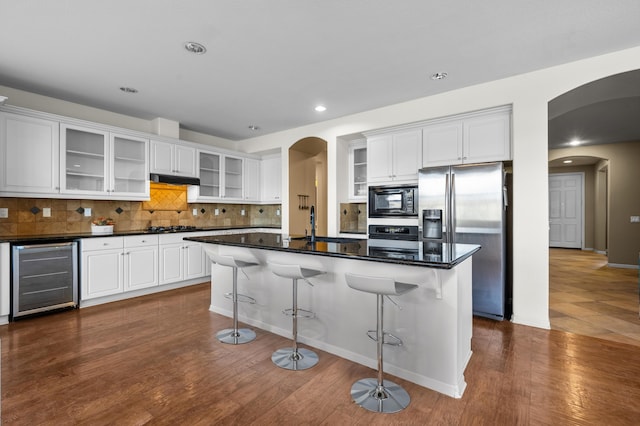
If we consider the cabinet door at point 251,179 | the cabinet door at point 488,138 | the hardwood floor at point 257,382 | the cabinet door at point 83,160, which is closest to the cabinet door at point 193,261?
the cabinet door at point 83,160

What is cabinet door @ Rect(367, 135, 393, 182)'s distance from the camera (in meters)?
4.41

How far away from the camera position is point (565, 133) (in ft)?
20.0

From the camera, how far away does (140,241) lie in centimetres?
435

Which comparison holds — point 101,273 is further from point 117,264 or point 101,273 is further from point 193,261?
point 193,261

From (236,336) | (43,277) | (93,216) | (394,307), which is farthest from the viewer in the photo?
(93,216)

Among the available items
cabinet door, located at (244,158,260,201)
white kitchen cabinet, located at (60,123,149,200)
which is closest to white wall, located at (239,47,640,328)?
cabinet door, located at (244,158,260,201)

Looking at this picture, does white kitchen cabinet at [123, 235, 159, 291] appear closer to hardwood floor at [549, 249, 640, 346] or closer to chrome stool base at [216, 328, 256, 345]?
chrome stool base at [216, 328, 256, 345]

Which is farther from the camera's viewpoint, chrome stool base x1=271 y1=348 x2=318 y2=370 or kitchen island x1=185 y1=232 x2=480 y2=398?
chrome stool base x1=271 y1=348 x2=318 y2=370

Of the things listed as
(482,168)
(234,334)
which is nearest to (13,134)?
(234,334)

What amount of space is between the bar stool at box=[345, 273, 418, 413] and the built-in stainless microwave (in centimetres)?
228

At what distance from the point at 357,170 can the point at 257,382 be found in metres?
3.66

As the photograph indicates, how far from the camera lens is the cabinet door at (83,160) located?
392cm

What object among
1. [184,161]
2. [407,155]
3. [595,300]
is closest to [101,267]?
[184,161]

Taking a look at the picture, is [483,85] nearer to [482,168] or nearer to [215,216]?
[482,168]
